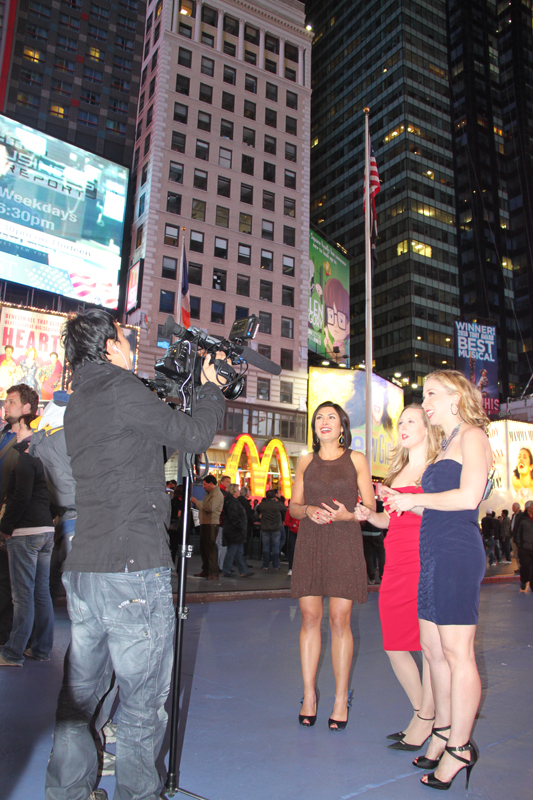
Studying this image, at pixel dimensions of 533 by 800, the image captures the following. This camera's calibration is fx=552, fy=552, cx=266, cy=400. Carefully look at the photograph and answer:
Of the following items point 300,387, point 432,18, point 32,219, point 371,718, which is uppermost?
point 432,18

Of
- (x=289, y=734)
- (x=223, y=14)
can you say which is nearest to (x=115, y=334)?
(x=289, y=734)

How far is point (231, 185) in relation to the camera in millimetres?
42438

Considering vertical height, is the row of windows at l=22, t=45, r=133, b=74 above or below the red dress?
above

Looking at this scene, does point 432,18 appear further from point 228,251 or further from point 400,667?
point 400,667

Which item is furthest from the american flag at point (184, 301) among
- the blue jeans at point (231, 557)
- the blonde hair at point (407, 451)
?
the blonde hair at point (407, 451)

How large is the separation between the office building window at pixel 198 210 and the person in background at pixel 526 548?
113 feet

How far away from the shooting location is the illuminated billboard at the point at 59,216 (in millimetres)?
28109

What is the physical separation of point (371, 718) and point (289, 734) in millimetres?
642

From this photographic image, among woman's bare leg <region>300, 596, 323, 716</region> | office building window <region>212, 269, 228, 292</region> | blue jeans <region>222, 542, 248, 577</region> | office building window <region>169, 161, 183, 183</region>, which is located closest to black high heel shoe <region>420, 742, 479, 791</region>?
woman's bare leg <region>300, 596, 323, 716</region>

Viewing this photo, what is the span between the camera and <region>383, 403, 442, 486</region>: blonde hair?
11.2 feet

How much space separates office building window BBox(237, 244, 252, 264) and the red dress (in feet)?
131

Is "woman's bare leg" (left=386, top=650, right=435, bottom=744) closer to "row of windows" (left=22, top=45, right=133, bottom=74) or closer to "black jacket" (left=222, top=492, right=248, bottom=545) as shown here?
"black jacket" (left=222, top=492, right=248, bottom=545)

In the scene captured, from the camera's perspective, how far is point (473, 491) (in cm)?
265

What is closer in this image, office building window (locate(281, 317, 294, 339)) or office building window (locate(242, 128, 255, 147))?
office building window (locate(281, 317, 294, 339))
